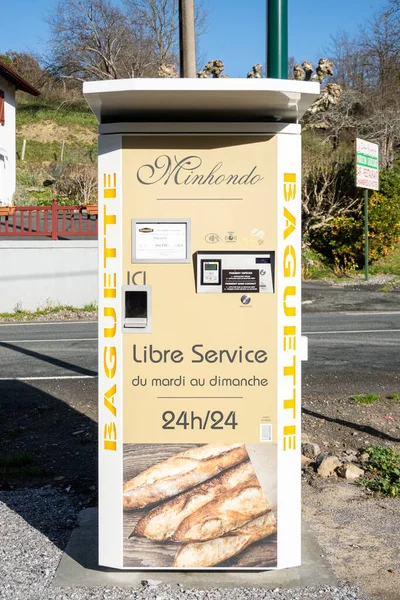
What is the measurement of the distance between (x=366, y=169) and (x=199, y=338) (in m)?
18.2

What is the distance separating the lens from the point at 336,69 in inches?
1635

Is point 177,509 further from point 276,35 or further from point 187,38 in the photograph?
point 187,38

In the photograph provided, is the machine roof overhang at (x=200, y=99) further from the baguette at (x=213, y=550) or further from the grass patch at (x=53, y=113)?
the grass patch at (x=53, y=113)

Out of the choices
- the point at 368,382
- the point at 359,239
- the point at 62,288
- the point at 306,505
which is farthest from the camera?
the point at 359,239

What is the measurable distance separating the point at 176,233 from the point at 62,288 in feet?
49.6

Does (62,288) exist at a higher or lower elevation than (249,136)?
lower

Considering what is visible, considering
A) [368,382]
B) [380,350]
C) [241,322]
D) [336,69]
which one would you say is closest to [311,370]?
[368,382]

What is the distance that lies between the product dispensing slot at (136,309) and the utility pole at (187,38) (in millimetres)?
5203

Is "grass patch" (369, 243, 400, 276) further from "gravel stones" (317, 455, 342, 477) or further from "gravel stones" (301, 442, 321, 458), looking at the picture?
"gravel stones" (317, 455, 342, 477)

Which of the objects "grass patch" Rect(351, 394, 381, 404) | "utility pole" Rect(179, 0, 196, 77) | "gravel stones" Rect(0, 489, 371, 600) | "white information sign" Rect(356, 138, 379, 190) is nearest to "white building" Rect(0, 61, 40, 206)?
"white information sign" Rect(356, 138, 379, 190)

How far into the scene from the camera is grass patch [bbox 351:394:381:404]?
832 cm

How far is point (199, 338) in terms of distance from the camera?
13.6 feet

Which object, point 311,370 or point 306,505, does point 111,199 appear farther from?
point 311,370

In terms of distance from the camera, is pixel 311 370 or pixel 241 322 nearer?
pixel 241 322
